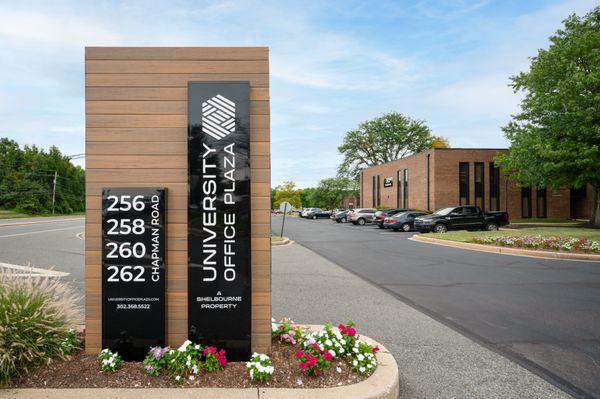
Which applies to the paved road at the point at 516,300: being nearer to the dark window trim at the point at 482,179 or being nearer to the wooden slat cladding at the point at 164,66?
the wooden slat cladding at the point at 164,66

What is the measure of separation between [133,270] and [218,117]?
64.1 inches

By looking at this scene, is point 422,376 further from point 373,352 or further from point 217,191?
point 217,191

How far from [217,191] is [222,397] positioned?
173 centimetres

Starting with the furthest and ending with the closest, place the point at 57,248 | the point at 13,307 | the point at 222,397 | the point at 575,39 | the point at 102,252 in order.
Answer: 1. the point at 575,39
2. the point at 57,248
3. the point at 102,252
4. the point at 13,307
5. the point at 222,397

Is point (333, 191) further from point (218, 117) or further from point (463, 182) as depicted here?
point (218, 117)

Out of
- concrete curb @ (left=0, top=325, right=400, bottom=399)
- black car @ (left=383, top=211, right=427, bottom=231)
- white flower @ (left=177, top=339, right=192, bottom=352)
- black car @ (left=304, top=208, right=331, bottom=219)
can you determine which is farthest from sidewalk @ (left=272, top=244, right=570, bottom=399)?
black car @ (left=304, top=208, right=331, bottom=219)

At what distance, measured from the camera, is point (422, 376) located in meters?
3.83

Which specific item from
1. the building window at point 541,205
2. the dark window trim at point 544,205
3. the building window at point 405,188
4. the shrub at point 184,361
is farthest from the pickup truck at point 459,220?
the shrub at point 184,361

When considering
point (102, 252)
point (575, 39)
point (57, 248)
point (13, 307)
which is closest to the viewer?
point (13, 307)

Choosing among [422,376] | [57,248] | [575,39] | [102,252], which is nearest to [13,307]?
[102,252]

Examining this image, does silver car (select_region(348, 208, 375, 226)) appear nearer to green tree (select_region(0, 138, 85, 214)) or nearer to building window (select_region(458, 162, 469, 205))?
building window (select_region(458, 162, 469, 205))

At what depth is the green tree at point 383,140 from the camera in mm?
72812

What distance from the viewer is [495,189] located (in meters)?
39.1

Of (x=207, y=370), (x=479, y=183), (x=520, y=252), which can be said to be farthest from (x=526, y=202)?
(x=207, y=370)
